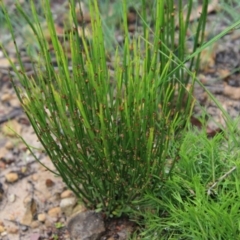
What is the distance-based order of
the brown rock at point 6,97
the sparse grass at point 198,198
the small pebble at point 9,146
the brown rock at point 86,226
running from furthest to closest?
the brown rock at point 6,97 < the small pebble at point 9,146 < the brown rock at point 86,226 < the sparse grass at point 198,198

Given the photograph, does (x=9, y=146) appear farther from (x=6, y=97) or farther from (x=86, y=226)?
(x=86, y=226)

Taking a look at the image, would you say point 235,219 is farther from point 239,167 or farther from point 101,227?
point 101,227

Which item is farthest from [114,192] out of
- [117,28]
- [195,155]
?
[117,28]

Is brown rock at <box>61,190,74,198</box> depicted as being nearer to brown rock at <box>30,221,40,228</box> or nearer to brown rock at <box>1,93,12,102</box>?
brown rock at <box>30,221,40,228</box>

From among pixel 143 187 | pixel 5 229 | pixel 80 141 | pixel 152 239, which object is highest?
pixel 80 141

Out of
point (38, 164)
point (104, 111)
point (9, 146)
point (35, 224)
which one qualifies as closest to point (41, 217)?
point (35, 224)

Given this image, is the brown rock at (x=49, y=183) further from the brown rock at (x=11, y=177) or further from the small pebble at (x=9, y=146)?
the small pebble at (x=9, y=146)

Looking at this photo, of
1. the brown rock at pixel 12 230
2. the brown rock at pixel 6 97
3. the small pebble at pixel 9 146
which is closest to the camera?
the brown rock at pixel 12 230

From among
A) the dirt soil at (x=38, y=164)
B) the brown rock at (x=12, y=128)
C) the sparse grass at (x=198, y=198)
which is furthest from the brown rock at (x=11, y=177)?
the sparse grass at (x=198, y=198)
